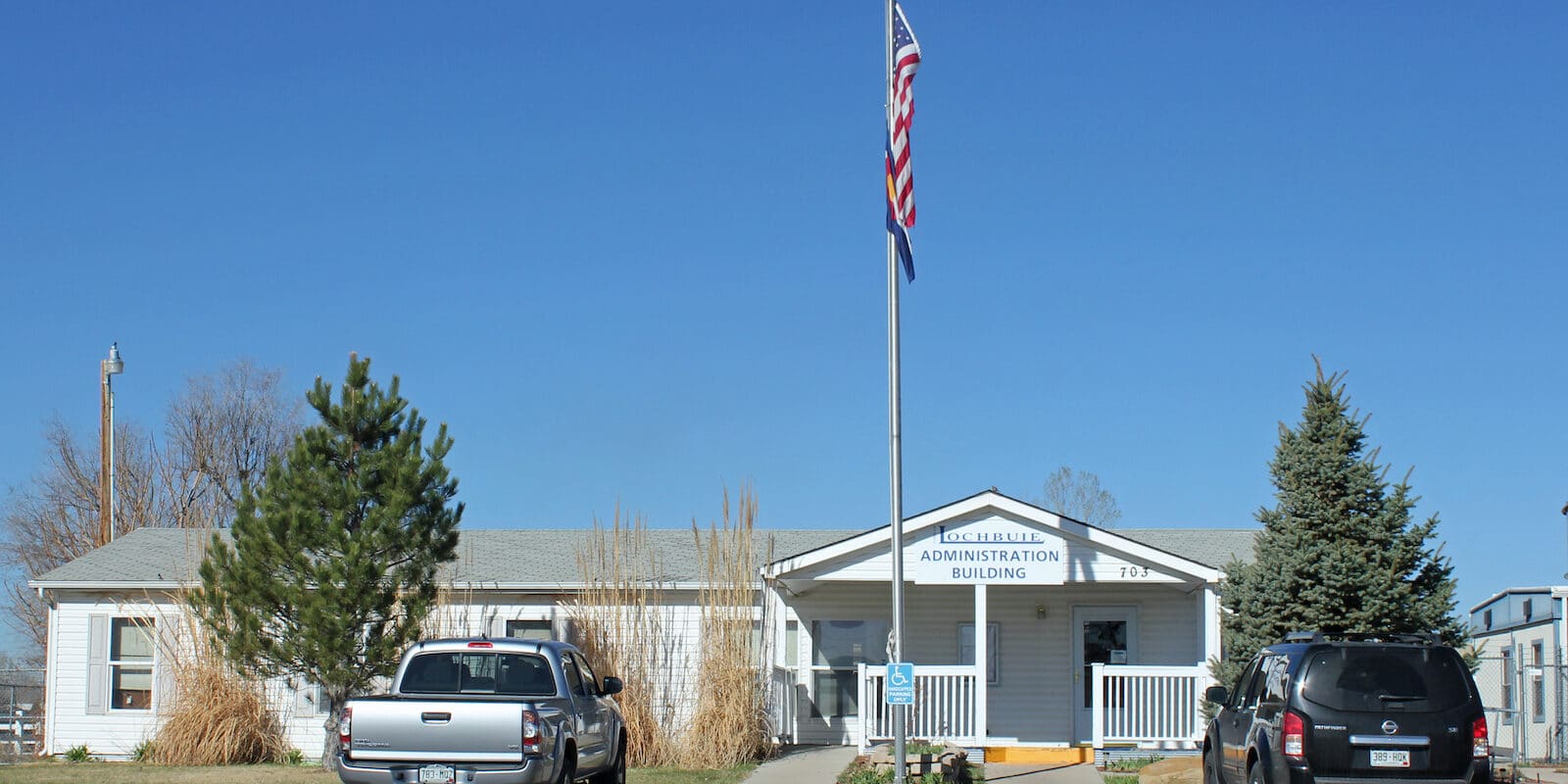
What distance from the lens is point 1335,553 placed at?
1638cm

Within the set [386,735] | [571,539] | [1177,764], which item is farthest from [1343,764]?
[571,539]

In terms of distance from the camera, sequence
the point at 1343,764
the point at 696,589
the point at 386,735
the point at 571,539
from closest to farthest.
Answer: the point at 1343,764, the point at 386,735, the point at 696,589, the point at 571,539

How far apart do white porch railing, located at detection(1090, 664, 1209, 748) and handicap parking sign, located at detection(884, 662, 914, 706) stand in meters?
4.86

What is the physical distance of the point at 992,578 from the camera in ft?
65.9

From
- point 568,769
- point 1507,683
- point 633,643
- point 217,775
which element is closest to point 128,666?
point 217,775

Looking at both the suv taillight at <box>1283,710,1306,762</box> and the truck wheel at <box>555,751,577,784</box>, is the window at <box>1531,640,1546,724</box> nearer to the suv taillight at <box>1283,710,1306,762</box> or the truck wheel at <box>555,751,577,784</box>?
the suv taillight at <box>1283,710,1306,762</box>

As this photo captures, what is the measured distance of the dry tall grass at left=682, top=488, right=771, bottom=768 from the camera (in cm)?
1859

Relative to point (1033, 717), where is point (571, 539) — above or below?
above

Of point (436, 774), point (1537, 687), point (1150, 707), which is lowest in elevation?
point (1537, 687)

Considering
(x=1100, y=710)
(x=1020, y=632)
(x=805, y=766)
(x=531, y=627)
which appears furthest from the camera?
(x=1020, y=632)

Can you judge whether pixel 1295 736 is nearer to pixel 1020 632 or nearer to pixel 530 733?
pixel 530 733

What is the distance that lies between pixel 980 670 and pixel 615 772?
6277mm

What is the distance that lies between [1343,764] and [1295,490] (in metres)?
6.01

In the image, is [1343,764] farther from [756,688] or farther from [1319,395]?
[756,688]
